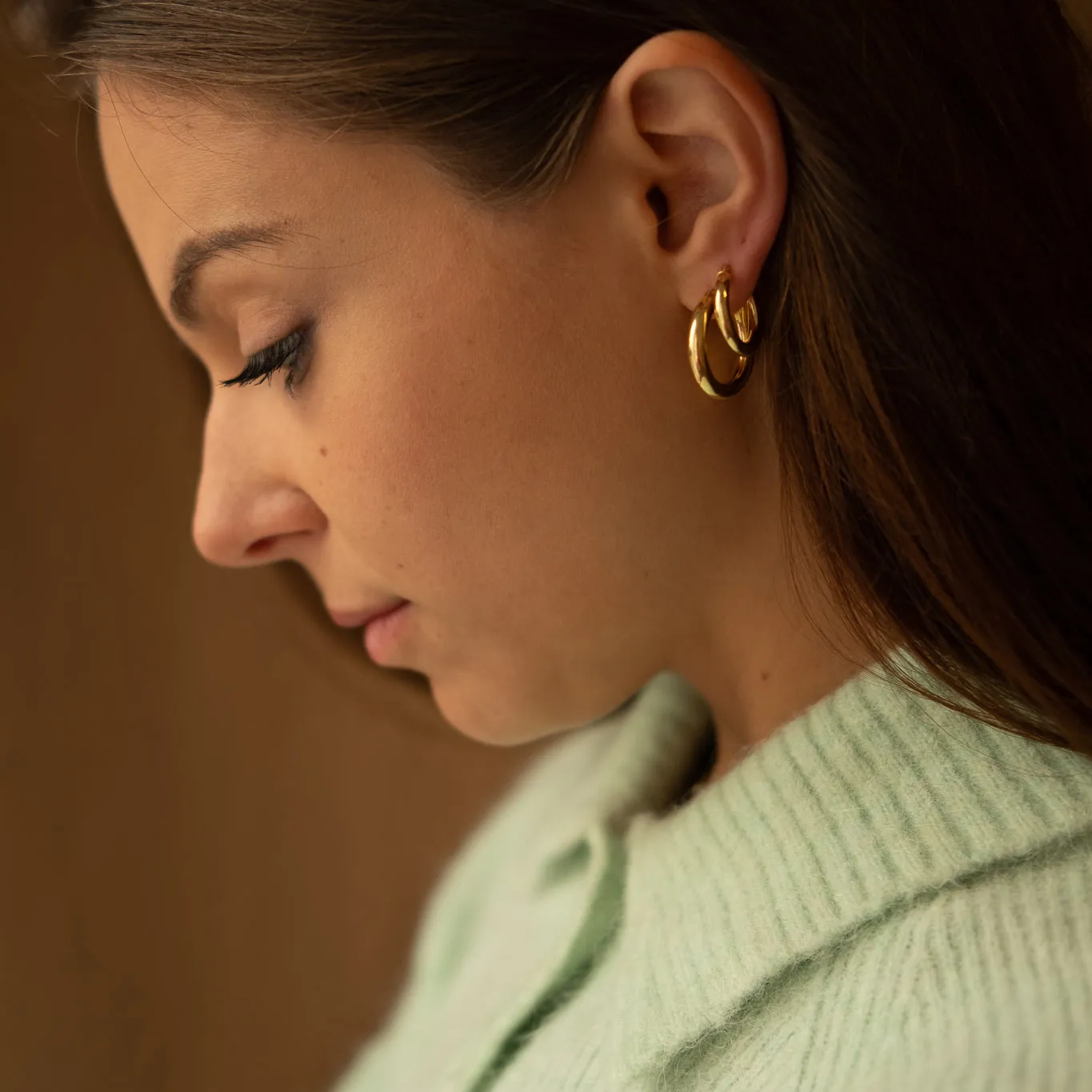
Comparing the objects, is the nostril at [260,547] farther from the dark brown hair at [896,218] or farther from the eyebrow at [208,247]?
the dark brown hair at [896,218]

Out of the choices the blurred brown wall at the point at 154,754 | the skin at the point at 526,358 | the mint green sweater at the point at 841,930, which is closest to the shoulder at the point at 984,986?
the mint green sweater at the point at 841,930

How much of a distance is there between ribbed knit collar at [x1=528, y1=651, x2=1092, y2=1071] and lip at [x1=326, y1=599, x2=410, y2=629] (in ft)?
0.75

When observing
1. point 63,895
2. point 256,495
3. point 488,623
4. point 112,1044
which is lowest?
point 112,1044

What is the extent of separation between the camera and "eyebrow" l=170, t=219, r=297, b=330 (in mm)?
636

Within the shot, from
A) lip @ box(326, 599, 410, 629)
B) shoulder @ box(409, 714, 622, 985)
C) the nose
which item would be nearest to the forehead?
the nose

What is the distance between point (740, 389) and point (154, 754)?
94 centimetres

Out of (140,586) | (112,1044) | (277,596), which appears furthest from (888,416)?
(112,1044)

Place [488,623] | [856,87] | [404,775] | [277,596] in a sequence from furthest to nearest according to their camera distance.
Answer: [404,775] → [277,596] → [488,623] → [856,87]

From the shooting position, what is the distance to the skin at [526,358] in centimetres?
63

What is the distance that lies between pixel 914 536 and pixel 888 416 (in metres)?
0.06

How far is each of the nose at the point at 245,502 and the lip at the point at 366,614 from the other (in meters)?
0.05

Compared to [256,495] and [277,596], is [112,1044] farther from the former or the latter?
[256,495]

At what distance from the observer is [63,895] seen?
1.30 meters

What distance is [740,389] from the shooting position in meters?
0.66
